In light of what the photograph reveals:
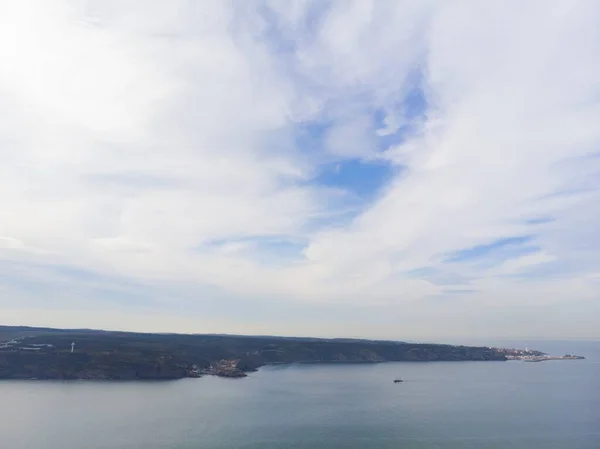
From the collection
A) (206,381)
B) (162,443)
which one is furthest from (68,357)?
(162,443)

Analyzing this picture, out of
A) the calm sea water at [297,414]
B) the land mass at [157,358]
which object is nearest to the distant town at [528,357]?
the land mass at [157,358]

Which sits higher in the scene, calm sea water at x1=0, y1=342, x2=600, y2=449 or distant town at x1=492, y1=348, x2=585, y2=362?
distant town at x1=492, y1=348, x2=585, y2=362

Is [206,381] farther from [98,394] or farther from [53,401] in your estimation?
[53,401]

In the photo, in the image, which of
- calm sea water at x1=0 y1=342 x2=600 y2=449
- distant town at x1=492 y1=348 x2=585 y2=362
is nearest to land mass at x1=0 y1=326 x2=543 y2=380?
calm sea water at x1=0 y1=342 x2=600 y2=449

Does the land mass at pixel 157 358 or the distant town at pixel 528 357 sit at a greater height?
the distant town at pixel 528 357

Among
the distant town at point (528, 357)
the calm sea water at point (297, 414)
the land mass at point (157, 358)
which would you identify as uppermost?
the distant town at point (528, 357)

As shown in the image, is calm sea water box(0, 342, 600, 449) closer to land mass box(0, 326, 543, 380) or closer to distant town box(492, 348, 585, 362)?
land mass box(0, 326, 543, 380)

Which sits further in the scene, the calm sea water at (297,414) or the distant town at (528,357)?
the distant town at (528,357)

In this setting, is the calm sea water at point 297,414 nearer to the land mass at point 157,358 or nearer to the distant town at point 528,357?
the land mass at point 157,358
